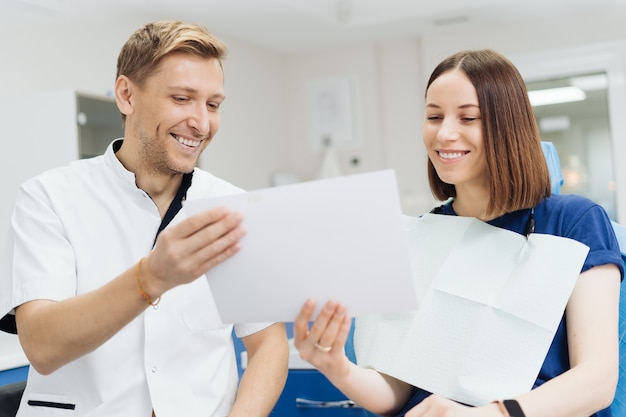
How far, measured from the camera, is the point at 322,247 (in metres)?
0.98

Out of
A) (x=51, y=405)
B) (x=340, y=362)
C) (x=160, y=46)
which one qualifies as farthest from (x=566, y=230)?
(x=51, y=405)

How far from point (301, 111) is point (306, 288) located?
4.24 metres

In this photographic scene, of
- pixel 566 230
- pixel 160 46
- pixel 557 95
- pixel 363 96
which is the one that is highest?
pixel 363 96

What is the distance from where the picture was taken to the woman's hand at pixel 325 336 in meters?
1.03

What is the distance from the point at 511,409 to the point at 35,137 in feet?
7.06

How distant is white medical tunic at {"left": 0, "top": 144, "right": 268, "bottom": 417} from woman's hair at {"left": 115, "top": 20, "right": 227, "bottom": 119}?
22 centimetres

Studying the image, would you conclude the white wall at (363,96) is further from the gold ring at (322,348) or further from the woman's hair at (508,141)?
the gold ring at (322,348)

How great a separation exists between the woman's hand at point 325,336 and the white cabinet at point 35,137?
181cm

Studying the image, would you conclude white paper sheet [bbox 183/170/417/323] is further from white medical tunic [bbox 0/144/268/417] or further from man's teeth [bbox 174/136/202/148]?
man's teeth [bbox 174/136/202/148]

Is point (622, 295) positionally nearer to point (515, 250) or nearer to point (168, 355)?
point (515, 250)

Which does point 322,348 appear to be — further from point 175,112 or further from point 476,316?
point 175,112

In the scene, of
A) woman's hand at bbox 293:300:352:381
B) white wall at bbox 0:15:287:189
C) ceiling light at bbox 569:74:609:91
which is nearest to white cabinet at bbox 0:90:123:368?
white wall at bbox 0:15:287:189

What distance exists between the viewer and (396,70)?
4.85 meters

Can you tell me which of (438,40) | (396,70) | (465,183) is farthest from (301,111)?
(465,183)
